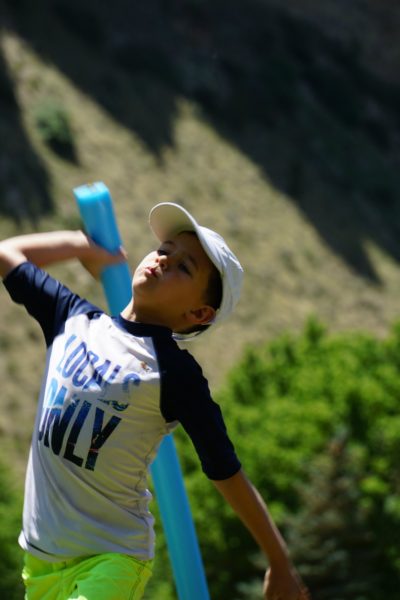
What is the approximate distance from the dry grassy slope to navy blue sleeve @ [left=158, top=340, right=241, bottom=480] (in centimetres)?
1374

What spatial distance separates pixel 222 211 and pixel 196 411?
1818cm

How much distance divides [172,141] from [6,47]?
3729 millimetres

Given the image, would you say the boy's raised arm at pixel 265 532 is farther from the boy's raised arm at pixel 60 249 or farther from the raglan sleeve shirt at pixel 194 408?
the boy's raised arm at pixel 60 249

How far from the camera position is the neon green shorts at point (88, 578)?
254cm

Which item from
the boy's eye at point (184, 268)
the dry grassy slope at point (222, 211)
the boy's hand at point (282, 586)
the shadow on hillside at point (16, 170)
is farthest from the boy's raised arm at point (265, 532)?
the shadow on hillside at point (16, 170)

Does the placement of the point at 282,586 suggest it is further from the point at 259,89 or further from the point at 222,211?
the point at 259,89

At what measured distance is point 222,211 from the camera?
2062cm

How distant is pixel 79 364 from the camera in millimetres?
2643

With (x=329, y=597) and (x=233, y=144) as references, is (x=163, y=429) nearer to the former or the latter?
(x=329, y=597)

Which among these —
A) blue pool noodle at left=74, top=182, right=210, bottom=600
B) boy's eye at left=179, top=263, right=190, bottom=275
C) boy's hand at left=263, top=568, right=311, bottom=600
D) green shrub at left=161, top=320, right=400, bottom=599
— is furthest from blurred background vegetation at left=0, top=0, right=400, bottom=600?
boy's eye at left=179, top=263, right=190, bottom=275

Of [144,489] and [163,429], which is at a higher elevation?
[163,429]

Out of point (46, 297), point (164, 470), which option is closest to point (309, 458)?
point (164, 470)

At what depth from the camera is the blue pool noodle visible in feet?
9.81

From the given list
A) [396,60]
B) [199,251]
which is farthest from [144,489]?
[396,60]
